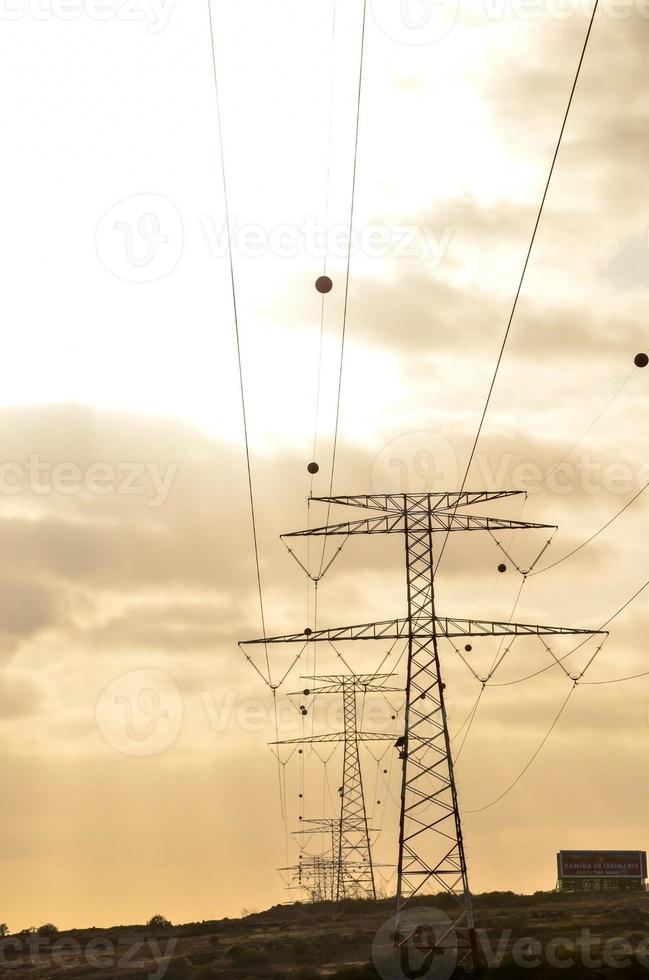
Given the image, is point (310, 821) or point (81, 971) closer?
point (81, 971)

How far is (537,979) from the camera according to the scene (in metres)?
54.2

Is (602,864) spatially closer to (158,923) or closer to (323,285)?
(158,923)

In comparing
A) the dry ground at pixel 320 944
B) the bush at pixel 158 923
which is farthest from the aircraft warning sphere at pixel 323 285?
the bush at pixel 158 923

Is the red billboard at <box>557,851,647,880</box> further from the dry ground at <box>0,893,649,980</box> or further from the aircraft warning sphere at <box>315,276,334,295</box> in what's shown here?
the aircraft warning sphere at <box>315,276,334,295</box>

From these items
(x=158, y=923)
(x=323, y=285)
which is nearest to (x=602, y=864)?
(x=158, y=923)

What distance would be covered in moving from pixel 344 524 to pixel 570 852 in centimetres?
11606

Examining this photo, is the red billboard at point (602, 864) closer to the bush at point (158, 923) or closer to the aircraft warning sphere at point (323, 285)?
the bush at point (158, 923)

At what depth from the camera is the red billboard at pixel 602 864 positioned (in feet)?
516

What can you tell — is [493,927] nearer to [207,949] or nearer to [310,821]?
[207,949]

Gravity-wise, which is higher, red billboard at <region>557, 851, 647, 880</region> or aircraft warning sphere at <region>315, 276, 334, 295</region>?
red billboard at <region>557, 851, 647, 880</region>

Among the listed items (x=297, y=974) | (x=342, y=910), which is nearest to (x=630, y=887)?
(x=342, y=910)

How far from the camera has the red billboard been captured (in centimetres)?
15712

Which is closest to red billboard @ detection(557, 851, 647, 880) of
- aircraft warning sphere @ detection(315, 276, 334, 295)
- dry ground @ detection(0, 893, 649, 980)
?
dry ground @ detection(0, 893, 649, 980)

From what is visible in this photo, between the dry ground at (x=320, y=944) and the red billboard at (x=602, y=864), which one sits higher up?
the red billboard at (x=602, y=864)
